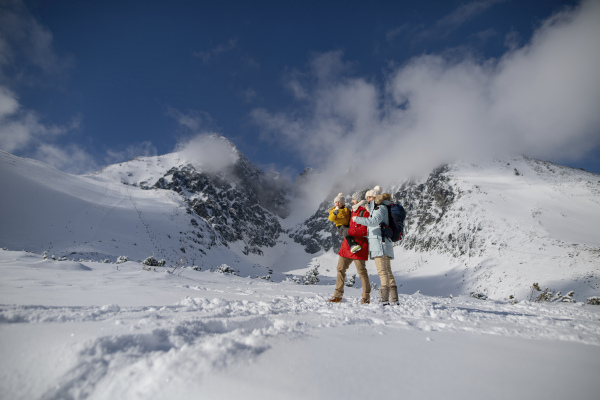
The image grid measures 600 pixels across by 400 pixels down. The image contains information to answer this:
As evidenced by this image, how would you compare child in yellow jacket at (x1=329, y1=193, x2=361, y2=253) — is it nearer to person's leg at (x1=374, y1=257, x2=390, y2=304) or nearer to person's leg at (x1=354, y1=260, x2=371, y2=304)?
person's leg at (x1=354, y1=260, x2=371, y2=304)

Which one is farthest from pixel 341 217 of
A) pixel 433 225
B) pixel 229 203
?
pixel 229 203

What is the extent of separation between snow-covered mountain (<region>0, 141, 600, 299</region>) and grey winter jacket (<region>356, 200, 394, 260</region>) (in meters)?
22.0

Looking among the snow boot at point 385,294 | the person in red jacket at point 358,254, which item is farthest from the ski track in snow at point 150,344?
the person in red jacket at point 358,254

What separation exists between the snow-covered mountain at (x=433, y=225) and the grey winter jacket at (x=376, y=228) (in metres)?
22.0

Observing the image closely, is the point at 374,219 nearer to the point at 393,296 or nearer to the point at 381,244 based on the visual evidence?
the point at 381,244

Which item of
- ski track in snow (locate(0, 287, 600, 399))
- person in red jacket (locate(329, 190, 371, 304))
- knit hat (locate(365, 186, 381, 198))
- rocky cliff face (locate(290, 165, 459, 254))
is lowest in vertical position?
ski track in snow (locate(0, 287, 600, 399))

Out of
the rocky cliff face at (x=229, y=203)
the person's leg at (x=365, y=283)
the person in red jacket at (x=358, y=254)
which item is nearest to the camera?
the person's leg at (x=365, y=283)

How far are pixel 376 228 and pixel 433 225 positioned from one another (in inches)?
1991

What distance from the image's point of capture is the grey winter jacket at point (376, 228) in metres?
4.39

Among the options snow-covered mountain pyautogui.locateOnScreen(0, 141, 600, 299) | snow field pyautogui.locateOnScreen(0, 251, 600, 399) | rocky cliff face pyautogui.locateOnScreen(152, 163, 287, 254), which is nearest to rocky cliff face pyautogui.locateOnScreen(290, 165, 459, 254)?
snow-covered mountain pyautogui.locateOnScreen(0, 141, 600, 299)

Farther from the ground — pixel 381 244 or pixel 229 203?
pixel 229 203

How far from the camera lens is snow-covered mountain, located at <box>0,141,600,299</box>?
21.0 meters

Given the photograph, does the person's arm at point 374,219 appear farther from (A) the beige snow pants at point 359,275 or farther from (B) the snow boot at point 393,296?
(B) the snow boot at point 393,296

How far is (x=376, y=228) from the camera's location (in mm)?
4590
